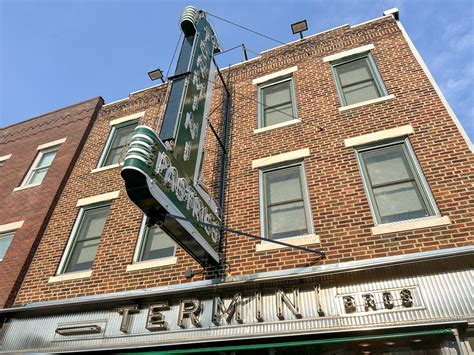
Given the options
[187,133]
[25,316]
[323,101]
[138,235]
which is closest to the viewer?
[187,133]

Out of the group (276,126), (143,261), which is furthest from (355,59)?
(143,261)

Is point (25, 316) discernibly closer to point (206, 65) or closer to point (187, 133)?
point (187, 133)

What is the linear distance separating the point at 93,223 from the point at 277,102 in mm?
5866

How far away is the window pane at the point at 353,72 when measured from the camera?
28.8 ft

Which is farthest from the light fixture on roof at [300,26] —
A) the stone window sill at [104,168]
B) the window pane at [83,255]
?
the window pane at [83,255]

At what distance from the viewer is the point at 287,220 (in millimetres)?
6875

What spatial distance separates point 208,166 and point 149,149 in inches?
153

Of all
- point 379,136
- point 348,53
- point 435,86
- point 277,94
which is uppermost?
point 348,53

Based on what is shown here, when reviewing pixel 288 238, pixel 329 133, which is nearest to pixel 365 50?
pixel 329 133

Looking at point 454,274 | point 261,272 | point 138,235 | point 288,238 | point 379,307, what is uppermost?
point 138,235

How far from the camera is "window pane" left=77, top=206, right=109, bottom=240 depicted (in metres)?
8.75

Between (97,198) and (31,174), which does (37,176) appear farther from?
(97,198)

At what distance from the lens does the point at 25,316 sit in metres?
7.40

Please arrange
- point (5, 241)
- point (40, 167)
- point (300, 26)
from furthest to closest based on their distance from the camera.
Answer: point (40, 167) → point (300, 26) → point (5, 241)
